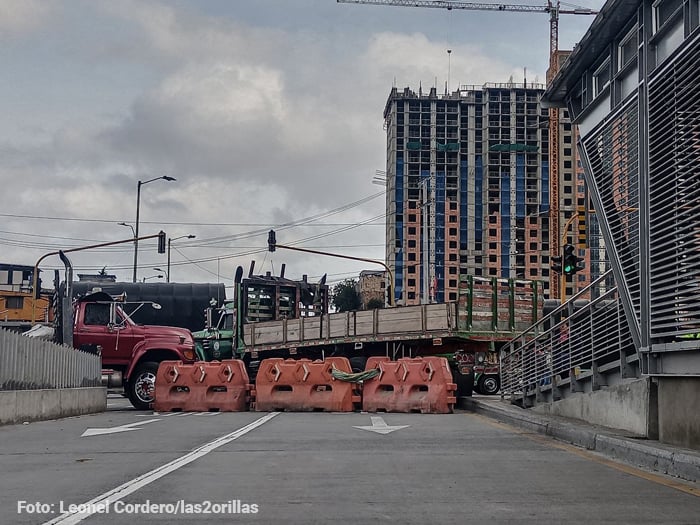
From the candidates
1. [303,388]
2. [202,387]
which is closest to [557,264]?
[303,388]

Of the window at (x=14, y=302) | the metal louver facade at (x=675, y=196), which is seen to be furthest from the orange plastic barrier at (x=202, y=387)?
the window at (x=14, y=302)

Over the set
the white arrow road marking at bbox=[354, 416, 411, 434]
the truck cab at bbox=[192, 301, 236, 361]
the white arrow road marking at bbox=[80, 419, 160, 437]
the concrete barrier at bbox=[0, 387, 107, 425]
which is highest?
the truck cab at bbox=[192, 301, 236, 361]

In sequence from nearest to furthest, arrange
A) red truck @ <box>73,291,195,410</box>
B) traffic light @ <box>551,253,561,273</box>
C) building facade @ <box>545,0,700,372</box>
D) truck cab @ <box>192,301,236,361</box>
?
building facade @ <box>545,0,700,372</box>
red truck @ <box>73,291,195,410</box>
traffic light @ <box>551,253,561,273</box>
truck cab @ <box>192,301,236,361</box>

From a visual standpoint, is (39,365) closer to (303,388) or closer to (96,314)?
(96,314)

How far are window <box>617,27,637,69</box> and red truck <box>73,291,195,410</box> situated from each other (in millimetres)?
14126

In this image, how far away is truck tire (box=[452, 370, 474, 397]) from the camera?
25641 mm

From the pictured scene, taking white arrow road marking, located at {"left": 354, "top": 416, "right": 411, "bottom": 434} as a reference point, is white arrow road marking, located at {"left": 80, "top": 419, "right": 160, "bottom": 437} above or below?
below

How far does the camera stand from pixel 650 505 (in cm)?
745

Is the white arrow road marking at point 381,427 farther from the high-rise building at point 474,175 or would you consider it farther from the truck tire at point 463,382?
the high-rise building at point 474,175

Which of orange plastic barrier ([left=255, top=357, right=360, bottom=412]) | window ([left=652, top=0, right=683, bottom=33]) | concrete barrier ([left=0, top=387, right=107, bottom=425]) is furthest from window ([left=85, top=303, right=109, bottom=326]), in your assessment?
window ([left=652, top=0, right=683, bottom=33])

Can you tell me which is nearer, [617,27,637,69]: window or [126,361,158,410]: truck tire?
[617,27,637,69]: window

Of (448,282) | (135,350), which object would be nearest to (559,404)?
(135,350)

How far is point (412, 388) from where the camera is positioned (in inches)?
824

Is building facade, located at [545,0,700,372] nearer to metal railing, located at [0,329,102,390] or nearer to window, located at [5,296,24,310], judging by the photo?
metal railing, located at [0,329,102,390]
